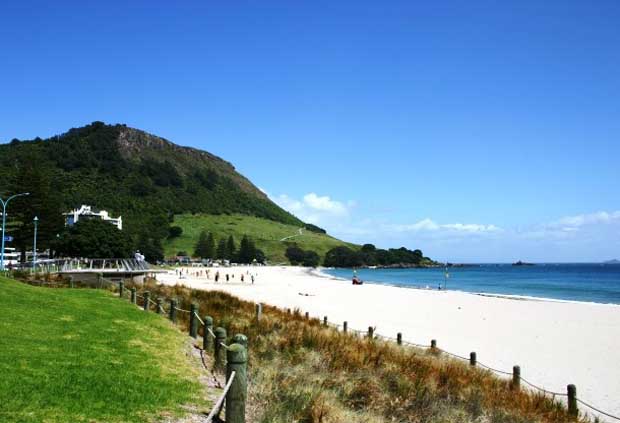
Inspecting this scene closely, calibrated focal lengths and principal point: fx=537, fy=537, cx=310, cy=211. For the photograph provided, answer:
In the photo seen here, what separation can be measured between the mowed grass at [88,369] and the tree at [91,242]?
50.8 m

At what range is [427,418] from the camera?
7.95 meters

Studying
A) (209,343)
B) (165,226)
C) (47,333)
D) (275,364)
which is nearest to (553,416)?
(275,364)

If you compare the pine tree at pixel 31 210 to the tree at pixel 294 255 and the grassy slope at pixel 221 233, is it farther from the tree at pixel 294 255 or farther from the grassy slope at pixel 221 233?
the tree at pixel 294 255

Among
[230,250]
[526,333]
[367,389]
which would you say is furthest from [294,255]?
[367,389]

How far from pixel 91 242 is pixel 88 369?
57.4m

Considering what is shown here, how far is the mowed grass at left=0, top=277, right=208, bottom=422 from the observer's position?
5980 mm

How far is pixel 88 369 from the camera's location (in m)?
7.68

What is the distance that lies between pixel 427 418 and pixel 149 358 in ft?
15.2

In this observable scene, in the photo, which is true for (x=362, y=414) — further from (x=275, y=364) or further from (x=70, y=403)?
(x=70, y=403)

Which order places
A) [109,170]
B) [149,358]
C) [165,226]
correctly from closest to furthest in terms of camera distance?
1. [149,358]
2. [165,226]
3. [109,170]

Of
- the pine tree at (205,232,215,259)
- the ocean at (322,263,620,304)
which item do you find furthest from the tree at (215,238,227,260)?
the ocean at (322,263,620,304)

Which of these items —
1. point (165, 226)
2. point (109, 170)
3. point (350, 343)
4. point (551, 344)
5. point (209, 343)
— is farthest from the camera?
point (109, 170)

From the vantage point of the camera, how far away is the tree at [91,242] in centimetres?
6066

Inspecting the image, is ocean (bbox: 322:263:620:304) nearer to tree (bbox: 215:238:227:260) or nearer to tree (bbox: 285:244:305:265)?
tree (bbox: 215:238:227:260)
